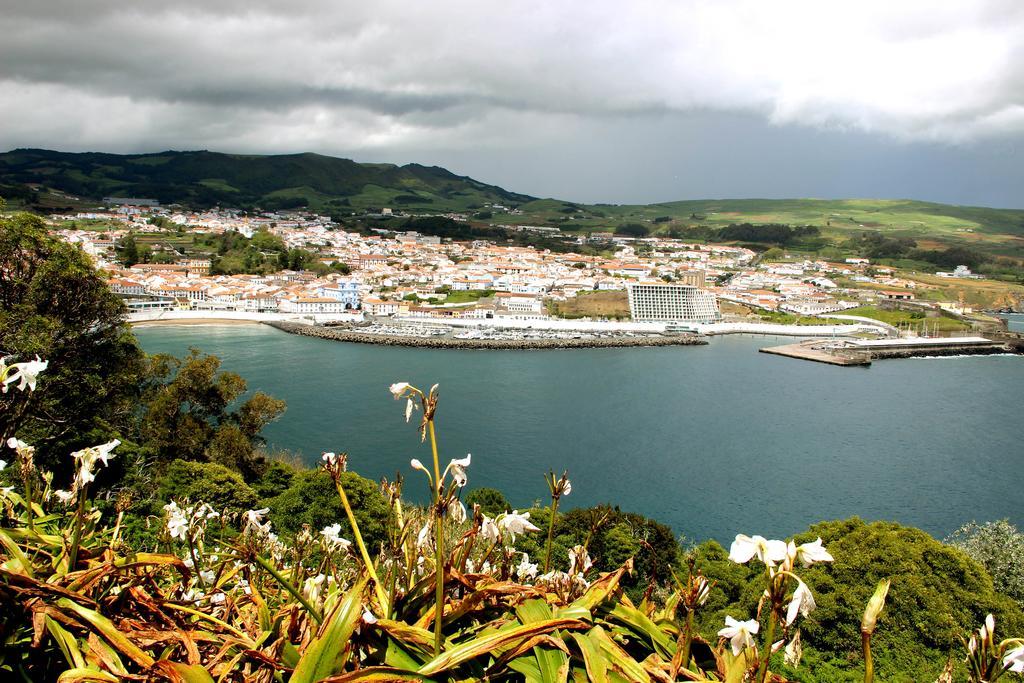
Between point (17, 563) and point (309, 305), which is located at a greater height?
point (17, 563)

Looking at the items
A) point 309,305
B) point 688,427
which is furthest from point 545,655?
point 309,305

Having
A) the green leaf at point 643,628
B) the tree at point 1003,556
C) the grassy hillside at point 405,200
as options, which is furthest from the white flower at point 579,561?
the grassy hillside at point 405,200

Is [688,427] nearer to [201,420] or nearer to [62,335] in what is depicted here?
[201,420]

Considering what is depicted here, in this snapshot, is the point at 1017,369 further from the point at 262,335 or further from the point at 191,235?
the point at 191,235

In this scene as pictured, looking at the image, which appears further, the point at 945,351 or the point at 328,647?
the point at 945,351

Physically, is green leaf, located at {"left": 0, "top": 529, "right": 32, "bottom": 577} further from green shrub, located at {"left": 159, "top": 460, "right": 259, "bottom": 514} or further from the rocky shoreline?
the rocky shoreline

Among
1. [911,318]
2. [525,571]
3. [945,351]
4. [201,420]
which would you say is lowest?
[945,351]
